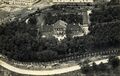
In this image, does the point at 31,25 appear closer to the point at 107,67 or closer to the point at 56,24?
the point at 56,24

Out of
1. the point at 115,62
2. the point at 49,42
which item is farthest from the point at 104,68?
the point at 49,42

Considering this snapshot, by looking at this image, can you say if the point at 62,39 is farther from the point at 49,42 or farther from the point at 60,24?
the point at 60,24

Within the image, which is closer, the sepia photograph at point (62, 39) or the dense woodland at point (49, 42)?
the sepia photograph at point (62, 39)

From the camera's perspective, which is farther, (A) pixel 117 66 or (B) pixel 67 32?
(B) pixel 67 32

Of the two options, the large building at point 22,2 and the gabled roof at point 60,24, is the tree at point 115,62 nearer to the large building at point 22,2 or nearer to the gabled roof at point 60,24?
the gabled roof at point 60,24

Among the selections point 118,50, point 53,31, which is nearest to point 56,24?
point 53,31

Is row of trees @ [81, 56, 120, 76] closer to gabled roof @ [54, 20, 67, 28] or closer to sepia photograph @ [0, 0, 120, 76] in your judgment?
sepia photograph @ [0, 0, 120, 76]

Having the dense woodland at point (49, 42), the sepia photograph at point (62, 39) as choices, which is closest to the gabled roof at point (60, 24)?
the sepia photograph at point (62, 39)
